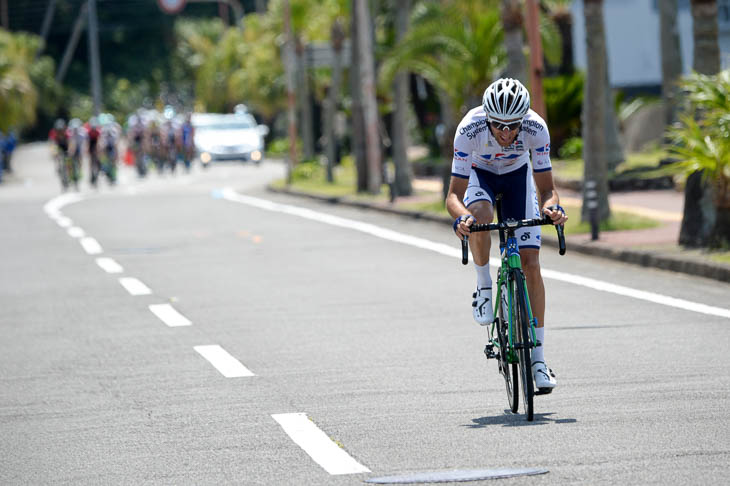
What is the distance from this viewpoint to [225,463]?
6.64 metres

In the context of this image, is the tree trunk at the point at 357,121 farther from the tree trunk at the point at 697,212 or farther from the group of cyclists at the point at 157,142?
the group of cyclists at the point at 157,142

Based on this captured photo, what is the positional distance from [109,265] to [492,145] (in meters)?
10.4

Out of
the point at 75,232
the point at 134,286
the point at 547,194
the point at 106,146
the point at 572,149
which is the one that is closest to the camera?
the point at 547,194

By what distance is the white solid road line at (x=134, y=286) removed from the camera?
1444cm

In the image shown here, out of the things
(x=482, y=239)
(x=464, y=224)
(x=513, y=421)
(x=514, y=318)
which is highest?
(x=464, y=224)

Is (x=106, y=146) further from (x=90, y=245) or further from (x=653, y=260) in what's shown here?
(x=653, y=260)

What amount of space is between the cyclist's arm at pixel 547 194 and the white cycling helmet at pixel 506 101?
1.42 feet

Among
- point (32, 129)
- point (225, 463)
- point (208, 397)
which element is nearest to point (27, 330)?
point (208, 397)

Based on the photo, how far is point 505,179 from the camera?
803cm

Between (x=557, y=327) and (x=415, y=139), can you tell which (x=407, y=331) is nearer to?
(x=557, y=327)

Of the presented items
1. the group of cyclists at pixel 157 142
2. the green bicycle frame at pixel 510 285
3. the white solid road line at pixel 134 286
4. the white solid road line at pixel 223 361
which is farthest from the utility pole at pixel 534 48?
the group of cyclists at pixel 157 142

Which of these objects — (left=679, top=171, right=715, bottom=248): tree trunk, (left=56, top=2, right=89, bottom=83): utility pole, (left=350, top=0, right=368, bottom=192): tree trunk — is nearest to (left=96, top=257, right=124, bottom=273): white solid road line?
(left=679, top=171, right=715, bottom=248): tree trunk

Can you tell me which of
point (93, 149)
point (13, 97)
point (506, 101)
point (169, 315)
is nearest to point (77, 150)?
point (93, 149)

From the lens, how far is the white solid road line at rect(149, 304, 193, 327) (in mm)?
11969
